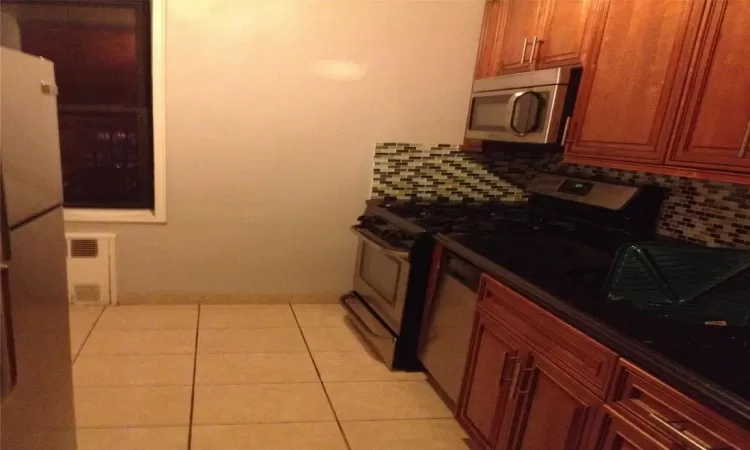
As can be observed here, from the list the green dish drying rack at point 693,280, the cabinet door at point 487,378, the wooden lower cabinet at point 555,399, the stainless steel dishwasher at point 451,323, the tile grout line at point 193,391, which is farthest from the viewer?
the stainless steel dishwasher at point 451,323

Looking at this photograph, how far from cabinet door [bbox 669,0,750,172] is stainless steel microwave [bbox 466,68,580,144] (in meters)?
0.55

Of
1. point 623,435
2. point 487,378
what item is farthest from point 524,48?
point 623,435

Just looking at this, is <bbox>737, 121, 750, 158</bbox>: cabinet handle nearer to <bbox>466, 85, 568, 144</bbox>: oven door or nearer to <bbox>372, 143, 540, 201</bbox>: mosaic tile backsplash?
<bbox>466, 85, 568, 144</bbox>: oven door

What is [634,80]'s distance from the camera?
5.78 feet

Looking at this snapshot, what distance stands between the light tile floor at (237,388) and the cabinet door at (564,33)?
1685 mm

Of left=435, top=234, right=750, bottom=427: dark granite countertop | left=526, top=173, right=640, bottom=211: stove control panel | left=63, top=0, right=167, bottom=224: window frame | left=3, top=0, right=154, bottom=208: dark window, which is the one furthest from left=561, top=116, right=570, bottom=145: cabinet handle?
left=3, top=0, right=154, bottom=208: dark window

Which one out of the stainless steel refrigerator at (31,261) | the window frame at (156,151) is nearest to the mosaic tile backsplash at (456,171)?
the window frame at (156,151)

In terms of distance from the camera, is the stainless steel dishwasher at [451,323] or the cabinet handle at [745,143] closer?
the cabinet handle at [745,143]

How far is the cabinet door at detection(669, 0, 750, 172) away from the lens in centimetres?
140

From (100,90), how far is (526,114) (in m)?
2.40

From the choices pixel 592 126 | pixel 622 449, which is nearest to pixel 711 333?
pixel 622 449

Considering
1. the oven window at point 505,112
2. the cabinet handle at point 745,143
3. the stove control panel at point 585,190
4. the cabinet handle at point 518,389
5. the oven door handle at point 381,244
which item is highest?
the oven window at point 505,112

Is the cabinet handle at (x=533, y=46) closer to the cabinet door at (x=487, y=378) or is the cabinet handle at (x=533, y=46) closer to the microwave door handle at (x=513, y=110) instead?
the microwave door handle at (x=513, y=110)

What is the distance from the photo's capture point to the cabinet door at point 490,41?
2.67 metres
